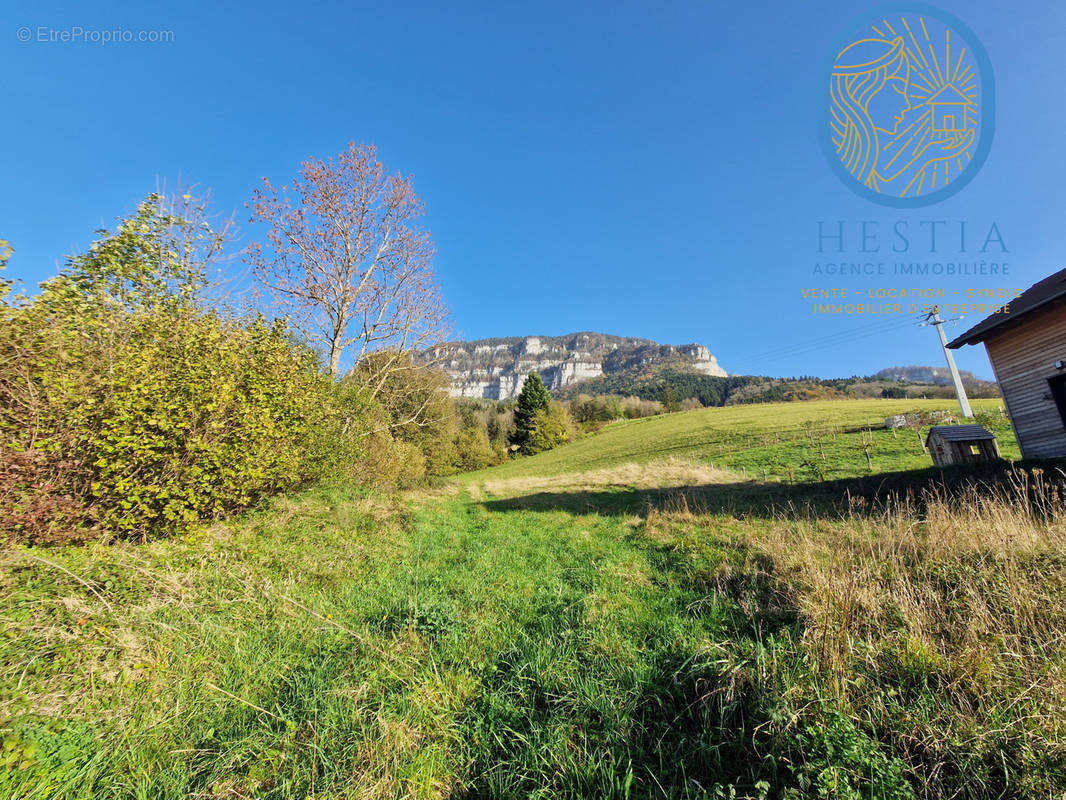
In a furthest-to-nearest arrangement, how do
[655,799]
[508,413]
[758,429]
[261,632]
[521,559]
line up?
1. [508,413]
2. [758,429]
3. [521,559]
4. [261,632]
5. [655,799]

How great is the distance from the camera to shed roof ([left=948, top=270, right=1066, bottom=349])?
1252 centimetres

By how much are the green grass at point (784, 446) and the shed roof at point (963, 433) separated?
57.2 inches

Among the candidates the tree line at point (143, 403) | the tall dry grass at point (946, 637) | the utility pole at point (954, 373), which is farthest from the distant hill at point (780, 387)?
the tree line at point (143, 403)

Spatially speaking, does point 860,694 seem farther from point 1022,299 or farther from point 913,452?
point 913,452

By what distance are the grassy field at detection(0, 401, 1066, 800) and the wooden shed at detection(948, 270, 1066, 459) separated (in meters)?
12.0

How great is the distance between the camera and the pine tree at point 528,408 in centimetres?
5391

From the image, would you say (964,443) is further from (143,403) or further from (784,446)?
(143,403)

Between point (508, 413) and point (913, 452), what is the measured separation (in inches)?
2447

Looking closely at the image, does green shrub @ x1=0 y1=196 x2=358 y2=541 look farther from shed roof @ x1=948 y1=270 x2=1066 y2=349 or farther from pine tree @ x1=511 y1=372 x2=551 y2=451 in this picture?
pine tree @ x1=511 y1=372 x2=551 y2=451

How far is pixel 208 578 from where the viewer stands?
5.57m

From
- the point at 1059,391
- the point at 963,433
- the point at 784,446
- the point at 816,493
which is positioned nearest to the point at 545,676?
the point at 816,493

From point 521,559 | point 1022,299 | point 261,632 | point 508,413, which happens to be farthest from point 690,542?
point 508,413

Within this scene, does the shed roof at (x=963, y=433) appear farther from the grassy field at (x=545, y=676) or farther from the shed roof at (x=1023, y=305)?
the grassy field at (x=545, y=676)

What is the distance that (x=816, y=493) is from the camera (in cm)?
1436
